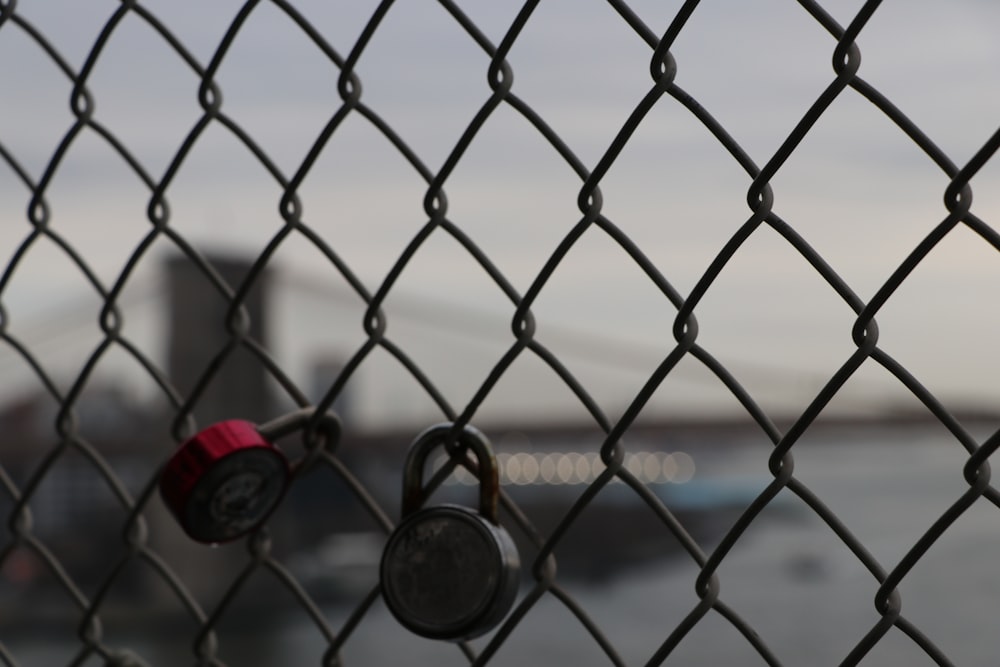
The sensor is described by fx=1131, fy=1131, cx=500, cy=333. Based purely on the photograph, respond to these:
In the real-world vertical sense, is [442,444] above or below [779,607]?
below

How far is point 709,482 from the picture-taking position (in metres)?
16.0

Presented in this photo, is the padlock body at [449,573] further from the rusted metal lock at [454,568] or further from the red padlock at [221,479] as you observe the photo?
the red padlock at [221,479]

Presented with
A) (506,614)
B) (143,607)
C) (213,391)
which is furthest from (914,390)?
(143,607)

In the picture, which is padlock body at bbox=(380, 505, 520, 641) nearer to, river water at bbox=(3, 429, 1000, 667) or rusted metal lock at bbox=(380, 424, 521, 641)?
rusted metal lock at bbox=(380, 424, 521, 641)

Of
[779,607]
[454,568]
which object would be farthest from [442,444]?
[779,607]

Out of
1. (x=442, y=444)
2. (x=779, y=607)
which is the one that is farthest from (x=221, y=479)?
(x=779, y=607)

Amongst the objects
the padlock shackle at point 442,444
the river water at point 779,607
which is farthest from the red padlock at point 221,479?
the river water at point 779,607

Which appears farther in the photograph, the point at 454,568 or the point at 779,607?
the point at 779,607

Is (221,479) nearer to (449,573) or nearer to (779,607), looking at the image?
(449,573)

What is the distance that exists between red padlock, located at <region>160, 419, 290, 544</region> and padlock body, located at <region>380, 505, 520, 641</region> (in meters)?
0.11

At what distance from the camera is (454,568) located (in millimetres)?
580

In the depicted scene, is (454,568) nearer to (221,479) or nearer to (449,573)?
(449,573)

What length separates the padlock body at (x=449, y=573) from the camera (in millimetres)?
571

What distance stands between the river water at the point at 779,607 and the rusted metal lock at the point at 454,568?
315 inches
